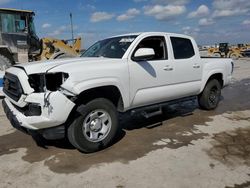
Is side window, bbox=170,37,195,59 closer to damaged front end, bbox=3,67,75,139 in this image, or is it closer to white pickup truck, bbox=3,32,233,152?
Result: white pickup truck, bbox=3,32,233,152

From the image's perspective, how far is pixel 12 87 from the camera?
492 centimetres

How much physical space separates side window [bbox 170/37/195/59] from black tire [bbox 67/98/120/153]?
2228mm

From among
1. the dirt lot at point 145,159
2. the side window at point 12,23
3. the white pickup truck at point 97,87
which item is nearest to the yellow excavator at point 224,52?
the side window at point 12,23

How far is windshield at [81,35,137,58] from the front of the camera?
563 centimetres

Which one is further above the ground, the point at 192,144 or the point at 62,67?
the point at 62,67

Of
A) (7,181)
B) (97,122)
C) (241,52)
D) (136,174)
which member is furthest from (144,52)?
(241,52)

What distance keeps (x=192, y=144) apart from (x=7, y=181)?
10.1 ft

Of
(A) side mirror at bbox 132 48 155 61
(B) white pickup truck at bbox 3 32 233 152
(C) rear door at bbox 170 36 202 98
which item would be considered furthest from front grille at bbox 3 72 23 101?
(C) rear door at bbox 170 36 202 98

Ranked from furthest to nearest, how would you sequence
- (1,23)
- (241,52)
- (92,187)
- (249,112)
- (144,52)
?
(241,52), (1,23), (249,112), (144,52), (92,187)

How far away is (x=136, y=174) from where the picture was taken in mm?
4113

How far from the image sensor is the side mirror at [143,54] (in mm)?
5250

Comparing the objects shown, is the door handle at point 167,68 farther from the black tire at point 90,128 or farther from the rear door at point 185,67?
the black tire at point 90,128

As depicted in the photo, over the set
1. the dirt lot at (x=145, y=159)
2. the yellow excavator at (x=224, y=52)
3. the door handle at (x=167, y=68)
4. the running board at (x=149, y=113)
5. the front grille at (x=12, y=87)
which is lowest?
the dirt lot at (x=145, y=159)

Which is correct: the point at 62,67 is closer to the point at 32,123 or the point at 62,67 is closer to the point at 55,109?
the point at 55,109
